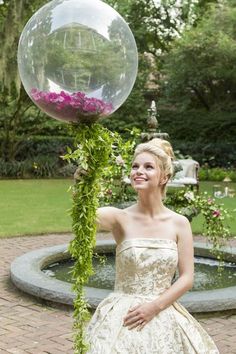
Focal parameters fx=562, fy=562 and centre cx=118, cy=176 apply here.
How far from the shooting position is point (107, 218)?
2.62 metres

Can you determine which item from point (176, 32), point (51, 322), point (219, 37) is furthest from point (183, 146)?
point (51, 322)

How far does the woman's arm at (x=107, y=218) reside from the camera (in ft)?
8.51

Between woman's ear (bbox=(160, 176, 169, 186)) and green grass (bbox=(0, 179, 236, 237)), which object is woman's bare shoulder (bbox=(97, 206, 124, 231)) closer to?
woman's ear (bbox=(160, 176, 169, 186))

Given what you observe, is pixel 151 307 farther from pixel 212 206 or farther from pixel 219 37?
pixel 219 37

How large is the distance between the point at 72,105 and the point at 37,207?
10.1 metres

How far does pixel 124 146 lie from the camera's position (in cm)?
259

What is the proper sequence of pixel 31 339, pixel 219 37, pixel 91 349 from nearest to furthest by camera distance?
pixel 91 349, pixel 31 339, pixel 219 37

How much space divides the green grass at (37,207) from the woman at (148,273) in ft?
14.5

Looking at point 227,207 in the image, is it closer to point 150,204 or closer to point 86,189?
point 150,204

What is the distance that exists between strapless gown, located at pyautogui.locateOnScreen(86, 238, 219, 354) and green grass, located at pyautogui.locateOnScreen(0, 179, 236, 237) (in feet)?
14.5

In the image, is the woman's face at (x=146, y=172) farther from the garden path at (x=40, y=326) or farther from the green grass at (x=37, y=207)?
the green grass at (x=37, y=207)

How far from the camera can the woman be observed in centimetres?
254

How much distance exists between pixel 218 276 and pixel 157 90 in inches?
721

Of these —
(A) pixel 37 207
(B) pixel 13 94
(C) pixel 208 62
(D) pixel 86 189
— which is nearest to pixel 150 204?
(D) pixel 86 189
